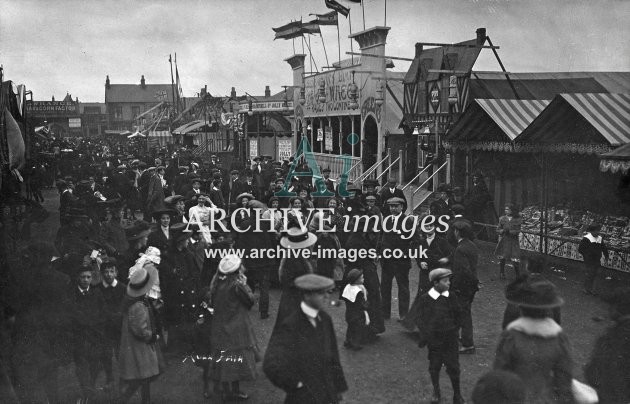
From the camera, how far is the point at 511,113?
14.6m

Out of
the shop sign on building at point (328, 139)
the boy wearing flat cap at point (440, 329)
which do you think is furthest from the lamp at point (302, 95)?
the boy wearing flat cap at point (440, 329)

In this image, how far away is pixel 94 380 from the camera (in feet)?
20.4

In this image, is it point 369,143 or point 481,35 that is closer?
point 481,35

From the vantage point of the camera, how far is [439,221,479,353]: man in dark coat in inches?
287

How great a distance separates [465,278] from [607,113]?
621 centimetres

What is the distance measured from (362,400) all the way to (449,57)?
54.1ft

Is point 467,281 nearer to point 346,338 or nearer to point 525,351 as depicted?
point 346,338

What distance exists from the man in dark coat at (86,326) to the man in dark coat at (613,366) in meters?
4.63

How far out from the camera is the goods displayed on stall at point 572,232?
1134 cm

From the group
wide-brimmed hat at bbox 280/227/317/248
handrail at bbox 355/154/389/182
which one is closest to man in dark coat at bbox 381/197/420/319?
wide-brimmed hat at bbox 280/227/317/248

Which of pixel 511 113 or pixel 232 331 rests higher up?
pixel 511 113

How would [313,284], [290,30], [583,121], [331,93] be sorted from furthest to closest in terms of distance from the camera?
[290,30], [331,93], [583,121], [313,284]

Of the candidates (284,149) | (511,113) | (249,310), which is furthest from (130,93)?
(249,310)

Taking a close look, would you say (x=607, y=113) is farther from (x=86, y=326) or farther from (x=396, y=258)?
(x=86, y=326)
